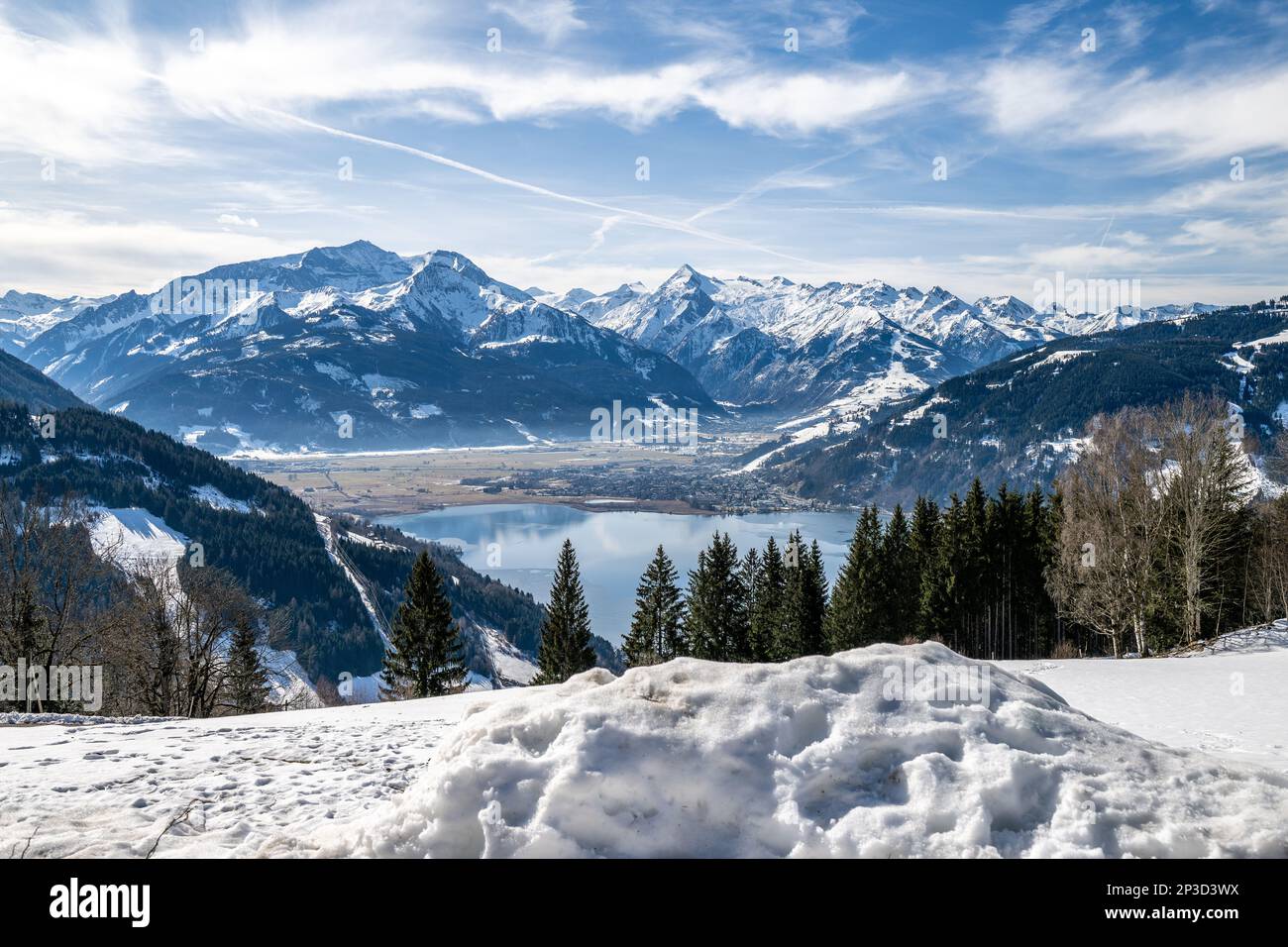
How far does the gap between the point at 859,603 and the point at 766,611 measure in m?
6.34

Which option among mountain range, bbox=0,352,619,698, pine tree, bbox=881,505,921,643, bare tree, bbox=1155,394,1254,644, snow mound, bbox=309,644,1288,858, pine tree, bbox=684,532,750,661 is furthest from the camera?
mountain range, bbox=0,352,619,698

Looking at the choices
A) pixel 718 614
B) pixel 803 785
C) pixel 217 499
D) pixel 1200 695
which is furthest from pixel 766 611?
pixel 217 499

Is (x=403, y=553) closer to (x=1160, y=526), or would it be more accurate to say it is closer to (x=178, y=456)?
(x=178, y=456)

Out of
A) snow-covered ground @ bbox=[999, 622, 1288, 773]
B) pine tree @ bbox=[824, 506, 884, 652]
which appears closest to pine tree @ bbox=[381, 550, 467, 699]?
pine tree @ bbox=[824, 506, 884, 652]

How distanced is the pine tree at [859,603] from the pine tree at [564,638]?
1551 cm

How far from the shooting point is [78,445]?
563 feet

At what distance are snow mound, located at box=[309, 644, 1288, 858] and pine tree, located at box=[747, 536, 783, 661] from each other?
4210cm

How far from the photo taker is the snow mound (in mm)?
5734

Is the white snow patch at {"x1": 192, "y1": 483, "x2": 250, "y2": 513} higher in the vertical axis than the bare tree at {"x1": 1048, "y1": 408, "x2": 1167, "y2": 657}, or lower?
lower

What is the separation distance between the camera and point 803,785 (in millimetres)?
6164

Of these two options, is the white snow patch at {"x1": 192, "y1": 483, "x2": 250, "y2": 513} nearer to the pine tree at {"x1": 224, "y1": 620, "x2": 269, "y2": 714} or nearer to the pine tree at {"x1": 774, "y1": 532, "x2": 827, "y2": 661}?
the pine tree at {"x1": 224, "y1": 620, "x2": 269, "y2": 714}

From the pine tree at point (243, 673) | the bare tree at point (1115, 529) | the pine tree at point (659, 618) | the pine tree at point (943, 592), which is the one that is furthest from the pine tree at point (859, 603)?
the pine tree at point (243, 673)

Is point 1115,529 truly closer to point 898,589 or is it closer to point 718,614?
point 898,589
